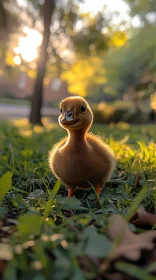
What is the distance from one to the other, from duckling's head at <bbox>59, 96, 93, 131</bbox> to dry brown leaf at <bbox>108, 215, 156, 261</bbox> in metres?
0.63

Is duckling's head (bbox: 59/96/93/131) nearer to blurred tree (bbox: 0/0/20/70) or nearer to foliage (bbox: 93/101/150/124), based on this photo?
blurred tree (bbox: 0/0/20/70)

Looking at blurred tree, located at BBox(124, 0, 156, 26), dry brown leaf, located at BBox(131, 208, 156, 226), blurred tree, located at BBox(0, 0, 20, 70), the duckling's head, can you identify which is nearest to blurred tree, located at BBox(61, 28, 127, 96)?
blurred tree, located at BBox(124, 0, 156, 26)

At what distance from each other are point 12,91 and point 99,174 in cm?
3732

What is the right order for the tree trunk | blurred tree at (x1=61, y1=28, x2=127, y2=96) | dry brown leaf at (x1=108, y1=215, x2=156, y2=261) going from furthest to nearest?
blurred tree at (x1=61, y1=28, x2=127, y2=96), the tree trunk, dry brown leaf at (x1=108, y1=215, x2=156, y2=261)

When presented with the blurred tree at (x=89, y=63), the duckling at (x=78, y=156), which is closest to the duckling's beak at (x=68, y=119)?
the duckling at (x=78, y=156)

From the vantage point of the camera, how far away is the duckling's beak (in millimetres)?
1559

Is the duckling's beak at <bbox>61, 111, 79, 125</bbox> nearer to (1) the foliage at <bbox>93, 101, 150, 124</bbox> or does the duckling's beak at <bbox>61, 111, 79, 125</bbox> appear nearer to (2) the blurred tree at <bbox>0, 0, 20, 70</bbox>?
(2) the blurred tree at <bbox>0, 0, 20, 70</bbox>

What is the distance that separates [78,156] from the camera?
161cm

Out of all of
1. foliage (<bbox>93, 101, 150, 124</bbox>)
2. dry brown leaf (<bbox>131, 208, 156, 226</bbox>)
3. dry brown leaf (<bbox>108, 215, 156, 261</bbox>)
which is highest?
dry brown leaf (<bbox>108, 215, 156, 261</bbox>)

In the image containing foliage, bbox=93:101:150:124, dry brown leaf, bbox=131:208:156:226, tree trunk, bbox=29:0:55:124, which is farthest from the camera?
foliage, bbox=93:101:150:124

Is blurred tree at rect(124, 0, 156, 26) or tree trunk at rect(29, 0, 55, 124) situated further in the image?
blurred tree at rect(124, 0, 156, 26)

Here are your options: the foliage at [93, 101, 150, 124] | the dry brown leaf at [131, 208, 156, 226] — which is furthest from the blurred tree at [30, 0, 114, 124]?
the dry brown leaf at [131, 208, 156, 226]

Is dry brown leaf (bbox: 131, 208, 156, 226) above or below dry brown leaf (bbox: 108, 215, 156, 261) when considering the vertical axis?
below

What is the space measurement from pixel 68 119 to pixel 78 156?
189 millimetres
